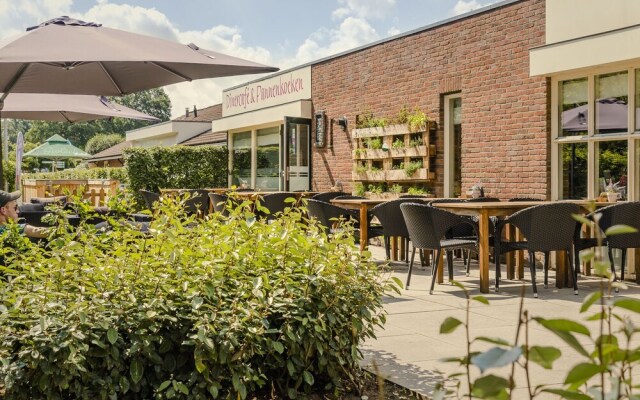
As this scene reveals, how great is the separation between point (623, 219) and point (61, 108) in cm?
652

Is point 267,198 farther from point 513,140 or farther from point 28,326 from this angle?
point 28,326

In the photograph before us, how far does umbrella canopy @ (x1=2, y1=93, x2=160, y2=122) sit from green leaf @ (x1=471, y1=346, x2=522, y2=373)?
27.8 ft

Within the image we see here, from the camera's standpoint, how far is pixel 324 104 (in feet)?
47.6

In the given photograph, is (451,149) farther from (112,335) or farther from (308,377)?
(112,335)

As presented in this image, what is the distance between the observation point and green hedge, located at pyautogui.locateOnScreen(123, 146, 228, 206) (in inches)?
718


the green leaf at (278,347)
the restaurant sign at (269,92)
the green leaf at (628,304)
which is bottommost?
the green leaf at (278,347)

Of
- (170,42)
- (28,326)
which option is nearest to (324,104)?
(170,42)

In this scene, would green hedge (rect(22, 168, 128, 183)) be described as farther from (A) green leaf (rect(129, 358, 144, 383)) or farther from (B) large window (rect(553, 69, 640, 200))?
(A) green leaf (rect(129, 358, 144, 383))

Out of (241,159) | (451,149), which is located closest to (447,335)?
(451,149)

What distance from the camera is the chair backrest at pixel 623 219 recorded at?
723 cm

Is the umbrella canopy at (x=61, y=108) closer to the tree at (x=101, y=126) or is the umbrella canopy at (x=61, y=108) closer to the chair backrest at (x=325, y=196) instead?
the chair backrest at (x=325, y=196)

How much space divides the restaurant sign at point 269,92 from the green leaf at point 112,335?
40.9 feet

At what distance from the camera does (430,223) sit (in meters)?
7.27

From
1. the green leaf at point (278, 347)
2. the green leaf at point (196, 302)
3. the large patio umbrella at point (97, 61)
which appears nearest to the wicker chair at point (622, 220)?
the large patio umbrella at point (97, 61)
